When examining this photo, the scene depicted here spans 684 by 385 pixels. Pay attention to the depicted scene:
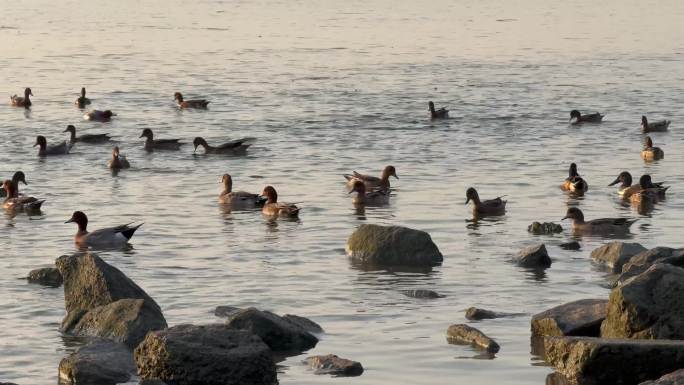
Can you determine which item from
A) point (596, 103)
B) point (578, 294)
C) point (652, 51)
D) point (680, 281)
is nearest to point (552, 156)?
point (596, 103)

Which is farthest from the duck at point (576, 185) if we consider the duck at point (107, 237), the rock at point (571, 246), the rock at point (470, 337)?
the rock at point (470, 337)

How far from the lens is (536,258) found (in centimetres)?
1905

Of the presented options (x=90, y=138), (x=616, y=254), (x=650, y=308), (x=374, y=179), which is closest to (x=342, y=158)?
(x=374, y=179)

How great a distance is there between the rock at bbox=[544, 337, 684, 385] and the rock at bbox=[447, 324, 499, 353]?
141cm

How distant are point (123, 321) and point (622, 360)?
5100 millimetres

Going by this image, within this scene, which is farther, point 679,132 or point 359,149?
point 679,132

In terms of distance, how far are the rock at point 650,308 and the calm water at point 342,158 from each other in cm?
90

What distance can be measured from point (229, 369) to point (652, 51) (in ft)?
144

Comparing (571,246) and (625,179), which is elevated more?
(625,179)

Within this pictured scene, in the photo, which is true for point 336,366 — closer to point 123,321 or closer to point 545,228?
point 123,321

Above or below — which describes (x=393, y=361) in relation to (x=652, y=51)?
below

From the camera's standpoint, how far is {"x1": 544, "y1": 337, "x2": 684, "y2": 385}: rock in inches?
500

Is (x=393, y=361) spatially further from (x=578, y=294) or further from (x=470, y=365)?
(x=578, y=294)

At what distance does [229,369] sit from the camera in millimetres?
12812
